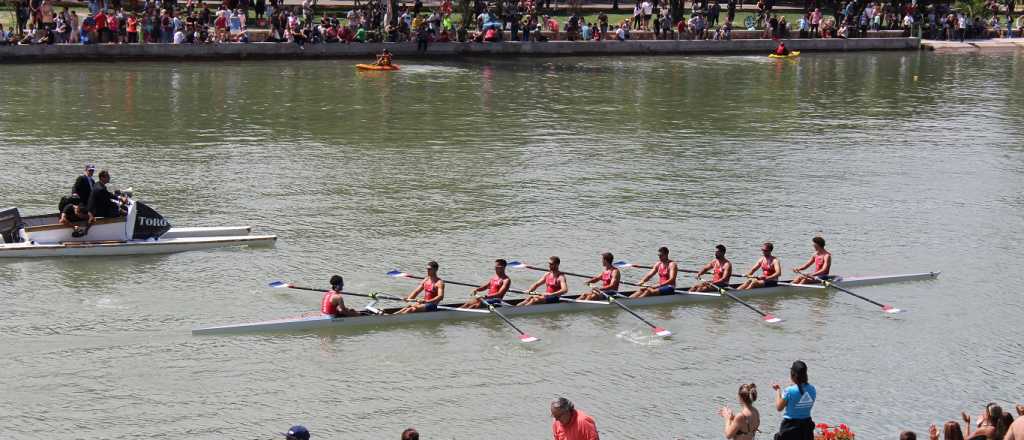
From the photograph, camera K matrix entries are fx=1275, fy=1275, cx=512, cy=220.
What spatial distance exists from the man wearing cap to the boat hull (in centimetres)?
86

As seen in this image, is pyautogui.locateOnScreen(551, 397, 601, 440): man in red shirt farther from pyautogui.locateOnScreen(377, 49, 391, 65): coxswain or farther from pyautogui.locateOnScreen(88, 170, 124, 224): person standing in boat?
pyautogui.locateOnScreen(377, 49, 391, 65): coxswain

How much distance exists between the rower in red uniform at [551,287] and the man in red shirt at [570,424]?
854cm

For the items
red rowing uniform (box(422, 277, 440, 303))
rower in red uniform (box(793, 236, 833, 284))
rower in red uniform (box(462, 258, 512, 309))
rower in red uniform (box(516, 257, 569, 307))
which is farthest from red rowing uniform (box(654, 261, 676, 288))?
red rowing uniform (box(422, 277, 440, 303))

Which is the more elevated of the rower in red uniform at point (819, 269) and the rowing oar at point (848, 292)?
the rower in red uniform at point (819, 269)

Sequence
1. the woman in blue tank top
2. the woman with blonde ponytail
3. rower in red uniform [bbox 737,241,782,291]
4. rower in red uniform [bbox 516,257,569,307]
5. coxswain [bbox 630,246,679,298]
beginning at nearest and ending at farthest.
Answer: the woman with blonde ponytail → the woman in blue tank top → rower in red uniform [bbox 516,257,569,307] → coxswain [bbox 630,246,679,298] → rower in red uniform [bbox 737,241,782,291]

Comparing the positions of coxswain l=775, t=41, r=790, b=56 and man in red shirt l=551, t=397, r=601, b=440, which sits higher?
coxswain l=775, t=41, r=790, b=56

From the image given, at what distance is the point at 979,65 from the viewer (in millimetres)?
51500

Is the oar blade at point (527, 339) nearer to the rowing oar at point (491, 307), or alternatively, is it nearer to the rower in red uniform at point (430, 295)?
the rowing oar at point (491, 307)

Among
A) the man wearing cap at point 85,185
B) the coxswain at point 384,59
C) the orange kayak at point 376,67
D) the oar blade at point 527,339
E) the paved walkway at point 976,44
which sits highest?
the paved walkway at point 976,44

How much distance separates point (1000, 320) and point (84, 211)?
16175mm

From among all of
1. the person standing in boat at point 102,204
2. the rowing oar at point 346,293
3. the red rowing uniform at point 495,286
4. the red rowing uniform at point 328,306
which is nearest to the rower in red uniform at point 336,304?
the red rowing uniform at point 328,306

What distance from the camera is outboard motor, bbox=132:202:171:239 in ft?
77.8

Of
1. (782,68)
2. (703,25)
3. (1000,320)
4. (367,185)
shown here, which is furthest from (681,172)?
(703,25)

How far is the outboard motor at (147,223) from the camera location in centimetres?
2372
